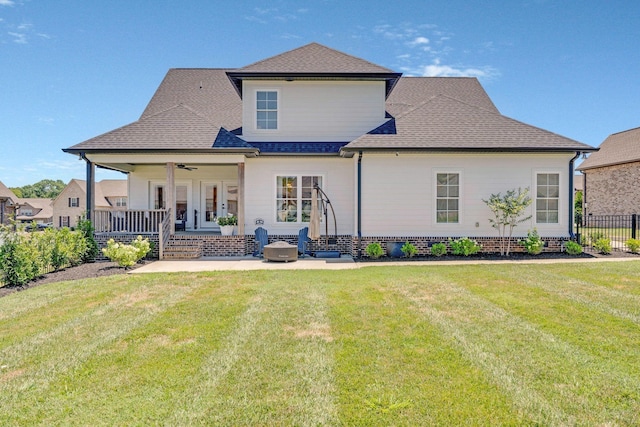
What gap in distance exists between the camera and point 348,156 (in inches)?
560

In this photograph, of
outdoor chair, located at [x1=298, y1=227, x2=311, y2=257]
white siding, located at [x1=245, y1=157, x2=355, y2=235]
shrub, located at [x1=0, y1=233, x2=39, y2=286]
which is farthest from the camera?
white siding, located at [x1=245, y1=157, x2=355, y2=235]

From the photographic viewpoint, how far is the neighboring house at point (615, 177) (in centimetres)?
2788

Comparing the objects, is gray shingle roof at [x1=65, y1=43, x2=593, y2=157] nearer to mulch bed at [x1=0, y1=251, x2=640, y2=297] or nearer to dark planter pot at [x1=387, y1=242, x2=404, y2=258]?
dark planter pot at [x1=387, y1=242, x2=404, y2=258]

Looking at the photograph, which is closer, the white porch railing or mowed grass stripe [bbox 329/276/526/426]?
mowed grass stripe [bbox 329/276/526/426]

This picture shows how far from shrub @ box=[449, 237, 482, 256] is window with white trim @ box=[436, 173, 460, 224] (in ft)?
2.73

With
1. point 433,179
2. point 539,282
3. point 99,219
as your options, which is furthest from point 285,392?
point 99,219

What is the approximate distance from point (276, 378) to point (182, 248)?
10.5 m

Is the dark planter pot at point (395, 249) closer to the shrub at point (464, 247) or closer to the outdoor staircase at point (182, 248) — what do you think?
the shrub at point (464, 247)

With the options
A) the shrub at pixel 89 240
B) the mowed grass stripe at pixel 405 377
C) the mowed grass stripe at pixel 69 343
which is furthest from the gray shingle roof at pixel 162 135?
the mowed grass stripe at pixel 405 377

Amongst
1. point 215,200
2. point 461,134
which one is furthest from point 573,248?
point 215,200

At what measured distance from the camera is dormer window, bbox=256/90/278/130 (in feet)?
50.0

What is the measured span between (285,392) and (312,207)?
978 centimetres

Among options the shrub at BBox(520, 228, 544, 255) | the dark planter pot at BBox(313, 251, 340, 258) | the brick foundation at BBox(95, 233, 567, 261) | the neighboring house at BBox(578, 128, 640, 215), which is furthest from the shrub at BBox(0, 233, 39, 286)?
the neighboring house at BBox(578, 128, 640, 215)

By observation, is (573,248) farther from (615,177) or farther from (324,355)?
(615,177)
